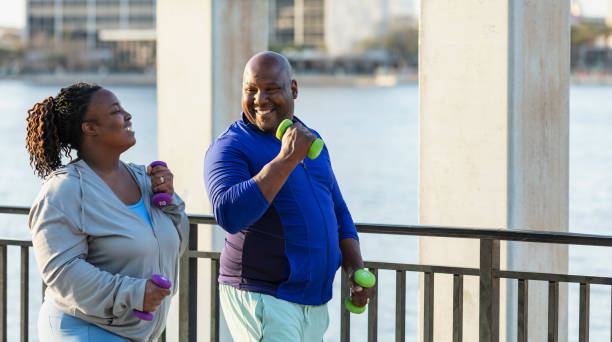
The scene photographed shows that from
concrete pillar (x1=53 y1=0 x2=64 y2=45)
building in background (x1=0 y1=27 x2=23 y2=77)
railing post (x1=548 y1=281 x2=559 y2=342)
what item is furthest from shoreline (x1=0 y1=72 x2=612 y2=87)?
railing post (x1=548 y1=281 x2=559 y2=342)

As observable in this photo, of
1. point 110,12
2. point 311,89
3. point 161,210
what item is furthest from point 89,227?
point 110,12

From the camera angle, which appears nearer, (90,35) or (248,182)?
(248,182)

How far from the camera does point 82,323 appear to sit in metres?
2.74

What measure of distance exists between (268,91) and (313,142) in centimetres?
26

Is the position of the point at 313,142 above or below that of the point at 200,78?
below

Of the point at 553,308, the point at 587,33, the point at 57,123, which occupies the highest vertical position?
the point at 587,33

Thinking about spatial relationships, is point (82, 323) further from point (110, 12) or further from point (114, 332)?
point (110, 12)

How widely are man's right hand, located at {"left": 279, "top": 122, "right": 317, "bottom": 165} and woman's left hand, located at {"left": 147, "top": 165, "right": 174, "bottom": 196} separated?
0.39m

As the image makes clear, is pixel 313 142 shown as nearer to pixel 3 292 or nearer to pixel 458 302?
pixel 458 302

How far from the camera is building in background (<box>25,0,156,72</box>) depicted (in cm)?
13250

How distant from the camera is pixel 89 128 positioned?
279 cm

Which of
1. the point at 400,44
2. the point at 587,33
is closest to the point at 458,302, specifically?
the point at 400,44

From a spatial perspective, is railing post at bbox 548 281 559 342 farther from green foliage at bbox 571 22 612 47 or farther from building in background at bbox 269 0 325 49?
building in background at bbox 269 0 325 49

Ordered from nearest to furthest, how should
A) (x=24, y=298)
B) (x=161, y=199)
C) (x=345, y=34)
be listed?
(x=161, y=199) → (x=24, y=298) → (x=345, y=34)
